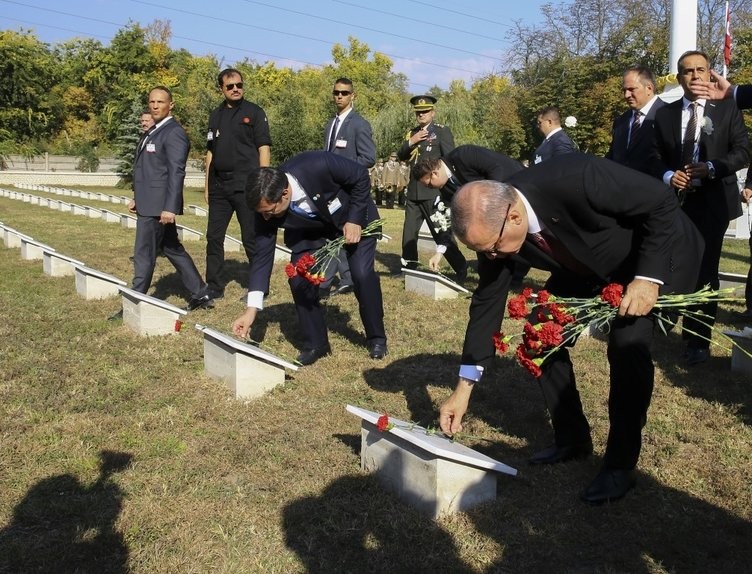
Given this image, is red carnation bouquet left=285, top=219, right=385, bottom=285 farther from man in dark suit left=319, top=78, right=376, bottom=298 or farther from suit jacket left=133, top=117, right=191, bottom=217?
suit jacket left=133, top=117, right=191, bottom=217

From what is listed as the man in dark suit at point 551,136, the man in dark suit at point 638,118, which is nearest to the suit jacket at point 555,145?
the man in dark suit at point 551,136

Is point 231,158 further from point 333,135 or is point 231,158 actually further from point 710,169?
point 710,169

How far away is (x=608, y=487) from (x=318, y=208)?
303 centimetres

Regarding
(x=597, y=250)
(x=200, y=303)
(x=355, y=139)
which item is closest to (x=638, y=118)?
(x=355, y=139)

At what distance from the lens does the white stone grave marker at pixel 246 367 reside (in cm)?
491

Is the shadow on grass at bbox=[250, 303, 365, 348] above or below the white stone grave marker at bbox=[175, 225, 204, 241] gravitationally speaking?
above

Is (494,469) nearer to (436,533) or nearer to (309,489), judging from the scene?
(436,533)

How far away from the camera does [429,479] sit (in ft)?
10.8

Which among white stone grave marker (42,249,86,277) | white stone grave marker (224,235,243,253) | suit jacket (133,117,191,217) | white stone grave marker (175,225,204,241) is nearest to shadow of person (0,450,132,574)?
suit jacket (133,117,191,217)

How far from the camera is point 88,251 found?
12.6 metres

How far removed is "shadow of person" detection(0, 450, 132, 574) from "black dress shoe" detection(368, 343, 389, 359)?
244 cm

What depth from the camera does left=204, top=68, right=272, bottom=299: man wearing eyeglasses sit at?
793 centimetres

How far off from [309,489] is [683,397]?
2.58 meters

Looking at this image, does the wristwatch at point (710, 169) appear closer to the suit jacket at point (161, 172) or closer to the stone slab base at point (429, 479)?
the stone slab base at point (429, 479)
